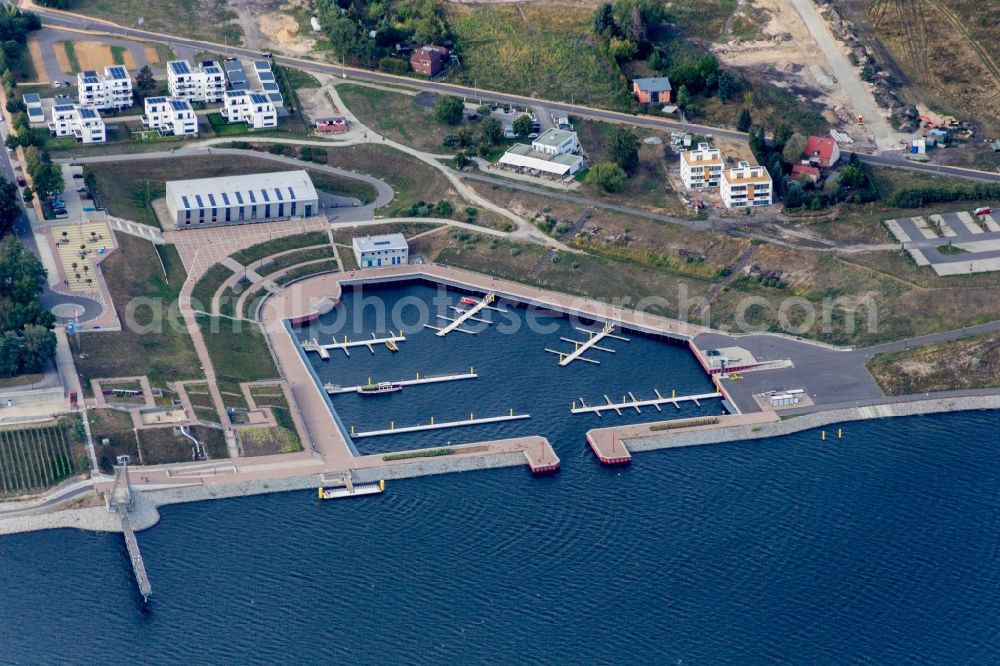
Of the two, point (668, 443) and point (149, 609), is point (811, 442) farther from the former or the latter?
point (149, 609)

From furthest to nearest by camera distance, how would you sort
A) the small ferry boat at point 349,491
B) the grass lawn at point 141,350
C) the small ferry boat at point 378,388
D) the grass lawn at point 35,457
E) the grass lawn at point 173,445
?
the small ferry boat at point 378,388, the grass lawn at point 141,350, the grass lawn at point 173,445, the small ferry boat at point 349,491, the grass lawn at point 35,457

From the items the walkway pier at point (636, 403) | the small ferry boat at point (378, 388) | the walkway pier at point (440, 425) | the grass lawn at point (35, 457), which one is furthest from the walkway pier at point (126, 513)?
the walkway pier at point (636, 403)

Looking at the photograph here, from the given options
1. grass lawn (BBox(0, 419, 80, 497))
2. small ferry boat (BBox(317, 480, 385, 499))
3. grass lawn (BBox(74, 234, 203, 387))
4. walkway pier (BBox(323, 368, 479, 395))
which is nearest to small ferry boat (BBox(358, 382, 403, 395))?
walkway pier (BBox(323, 368, 479, 395))

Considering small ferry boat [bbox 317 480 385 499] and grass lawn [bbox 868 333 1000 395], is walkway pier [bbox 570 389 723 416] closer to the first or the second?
grass lawn [bbox 868 333 1000 395]

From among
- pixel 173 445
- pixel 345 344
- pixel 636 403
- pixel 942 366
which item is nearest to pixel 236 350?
pixel 345 344

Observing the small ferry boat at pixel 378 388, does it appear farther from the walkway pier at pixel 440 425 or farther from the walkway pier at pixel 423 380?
the walkway pier at pixel 440 425

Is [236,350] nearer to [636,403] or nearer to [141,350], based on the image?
[141,350]
